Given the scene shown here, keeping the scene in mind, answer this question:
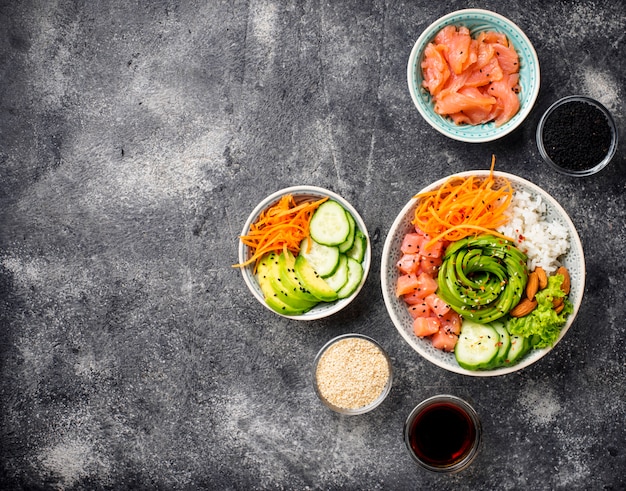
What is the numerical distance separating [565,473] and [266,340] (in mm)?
1669

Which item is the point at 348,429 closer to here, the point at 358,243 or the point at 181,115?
the point at 358,243

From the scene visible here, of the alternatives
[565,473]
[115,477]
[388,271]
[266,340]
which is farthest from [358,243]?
[115,477]

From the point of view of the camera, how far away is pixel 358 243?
9.24 ft

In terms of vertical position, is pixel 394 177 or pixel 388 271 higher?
pixel 394 177

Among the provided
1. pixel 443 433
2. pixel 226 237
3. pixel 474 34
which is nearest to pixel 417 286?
pixel 443 433

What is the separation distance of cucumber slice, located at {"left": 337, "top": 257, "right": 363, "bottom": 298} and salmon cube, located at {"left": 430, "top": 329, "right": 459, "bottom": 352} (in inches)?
17.6

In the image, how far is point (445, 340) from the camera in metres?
2.76

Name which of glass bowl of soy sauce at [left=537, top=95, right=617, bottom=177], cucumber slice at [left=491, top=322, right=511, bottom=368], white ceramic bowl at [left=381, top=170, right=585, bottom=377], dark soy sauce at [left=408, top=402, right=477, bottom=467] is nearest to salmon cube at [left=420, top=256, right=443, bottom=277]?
white ceramic bowl at [left=381, top=170, right=585, bottom=377]

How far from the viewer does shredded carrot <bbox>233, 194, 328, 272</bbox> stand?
9.11 ft

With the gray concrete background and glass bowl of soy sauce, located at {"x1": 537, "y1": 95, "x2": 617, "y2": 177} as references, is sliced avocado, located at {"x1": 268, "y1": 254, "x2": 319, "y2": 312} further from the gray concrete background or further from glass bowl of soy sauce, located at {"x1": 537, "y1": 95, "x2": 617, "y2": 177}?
glass bowl of soy sauce, located at {"x1": 537, "y1": 95, "x2": 617, "y2": 177}

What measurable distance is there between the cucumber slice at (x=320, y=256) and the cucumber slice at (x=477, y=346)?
2.26ft

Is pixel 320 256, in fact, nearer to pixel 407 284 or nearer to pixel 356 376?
pixel 407 284

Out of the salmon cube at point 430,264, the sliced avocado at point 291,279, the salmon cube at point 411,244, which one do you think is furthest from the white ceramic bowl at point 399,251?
the sliced avocado at point 291,279

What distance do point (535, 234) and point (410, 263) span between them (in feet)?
1.91
